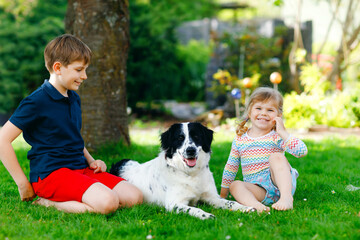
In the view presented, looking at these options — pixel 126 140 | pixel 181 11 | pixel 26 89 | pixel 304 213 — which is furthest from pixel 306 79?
pixel 181 11

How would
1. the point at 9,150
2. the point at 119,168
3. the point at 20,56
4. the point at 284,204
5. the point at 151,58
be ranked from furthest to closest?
the point at 151,58 < the point at 20,56 < the point at 119,168 < the point at 284,204 < the point at 9,150

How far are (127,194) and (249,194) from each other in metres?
1.13

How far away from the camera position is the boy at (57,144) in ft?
10.3

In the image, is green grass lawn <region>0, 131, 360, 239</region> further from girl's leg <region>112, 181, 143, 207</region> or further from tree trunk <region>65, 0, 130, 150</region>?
tree trunk <region>65, 0, 130, 150</region>

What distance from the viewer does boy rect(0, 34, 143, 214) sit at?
10.3 feet

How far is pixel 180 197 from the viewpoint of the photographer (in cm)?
333

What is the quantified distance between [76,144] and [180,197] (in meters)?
1.08

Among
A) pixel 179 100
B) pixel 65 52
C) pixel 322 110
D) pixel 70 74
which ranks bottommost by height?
pixel 179 100

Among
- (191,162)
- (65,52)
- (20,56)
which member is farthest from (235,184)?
(20,56)

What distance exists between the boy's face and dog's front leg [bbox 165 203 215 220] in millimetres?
1380

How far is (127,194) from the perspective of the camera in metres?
3.46

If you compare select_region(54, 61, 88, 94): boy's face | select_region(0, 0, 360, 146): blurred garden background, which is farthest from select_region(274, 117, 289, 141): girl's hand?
select_region(0, 0, 360, 146): blurred garden background

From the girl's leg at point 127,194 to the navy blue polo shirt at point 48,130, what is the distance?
0.46 meters

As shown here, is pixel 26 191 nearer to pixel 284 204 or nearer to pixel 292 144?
pixel 284 204
